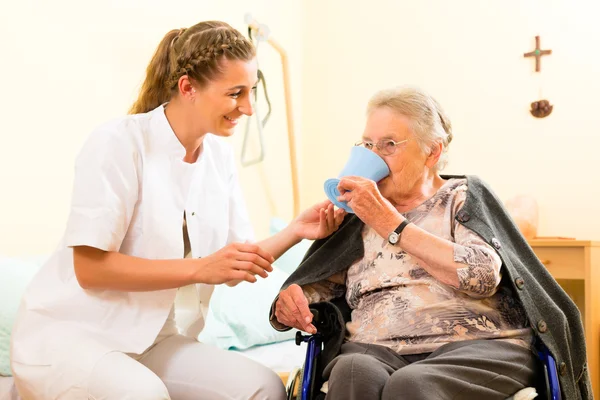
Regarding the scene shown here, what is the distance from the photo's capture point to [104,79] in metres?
2.33

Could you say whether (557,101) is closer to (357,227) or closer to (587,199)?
(587,199)

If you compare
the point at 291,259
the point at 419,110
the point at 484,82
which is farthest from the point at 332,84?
the point at 419,110

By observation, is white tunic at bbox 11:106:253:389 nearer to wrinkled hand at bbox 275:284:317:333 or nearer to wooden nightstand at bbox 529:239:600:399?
wrinkled hand at bbox 275:284:317:333

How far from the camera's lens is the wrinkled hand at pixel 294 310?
5.23 ft

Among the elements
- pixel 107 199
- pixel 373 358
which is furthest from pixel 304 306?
pixel 107 199

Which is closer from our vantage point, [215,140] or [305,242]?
[215,140]

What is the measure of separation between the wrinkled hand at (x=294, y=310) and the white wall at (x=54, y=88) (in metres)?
0.85

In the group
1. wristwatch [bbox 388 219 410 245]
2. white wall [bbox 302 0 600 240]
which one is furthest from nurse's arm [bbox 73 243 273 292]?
white wall [bbox 302 0 600 240]

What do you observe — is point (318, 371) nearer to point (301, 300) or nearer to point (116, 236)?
point (301, 300)

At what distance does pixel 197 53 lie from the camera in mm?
1592

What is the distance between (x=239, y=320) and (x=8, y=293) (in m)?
0.79

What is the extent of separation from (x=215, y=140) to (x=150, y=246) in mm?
401

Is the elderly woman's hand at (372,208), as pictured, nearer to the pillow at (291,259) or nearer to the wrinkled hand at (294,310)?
the wrinkled hand at (294,310)

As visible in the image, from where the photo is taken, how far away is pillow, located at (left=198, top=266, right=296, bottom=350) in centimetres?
226
